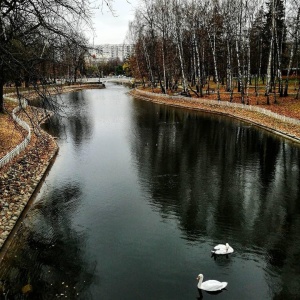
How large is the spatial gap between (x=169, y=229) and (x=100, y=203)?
3999 millimetres

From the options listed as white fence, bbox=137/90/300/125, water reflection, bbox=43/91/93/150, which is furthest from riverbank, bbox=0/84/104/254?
white fence, bbox=137/90/300/125

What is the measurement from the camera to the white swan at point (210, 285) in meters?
9.46

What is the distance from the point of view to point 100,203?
15703 mm

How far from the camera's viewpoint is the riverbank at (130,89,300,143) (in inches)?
1113

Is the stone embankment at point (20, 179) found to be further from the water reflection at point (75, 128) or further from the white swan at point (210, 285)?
the white swan at point (210, 285)

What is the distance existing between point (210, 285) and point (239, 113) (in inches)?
1195

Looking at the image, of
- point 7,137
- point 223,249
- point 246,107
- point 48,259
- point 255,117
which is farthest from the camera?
→ point 246,107

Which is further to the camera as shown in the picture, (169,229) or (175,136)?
(175,136)

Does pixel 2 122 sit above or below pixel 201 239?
above

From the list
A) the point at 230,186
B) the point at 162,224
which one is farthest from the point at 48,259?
the point at 230,186

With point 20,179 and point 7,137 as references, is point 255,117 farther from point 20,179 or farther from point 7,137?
point 20,179

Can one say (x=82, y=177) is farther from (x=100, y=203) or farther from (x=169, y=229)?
(x=169, y=229)

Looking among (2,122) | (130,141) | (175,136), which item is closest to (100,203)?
(130,141)

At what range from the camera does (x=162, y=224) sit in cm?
1354
